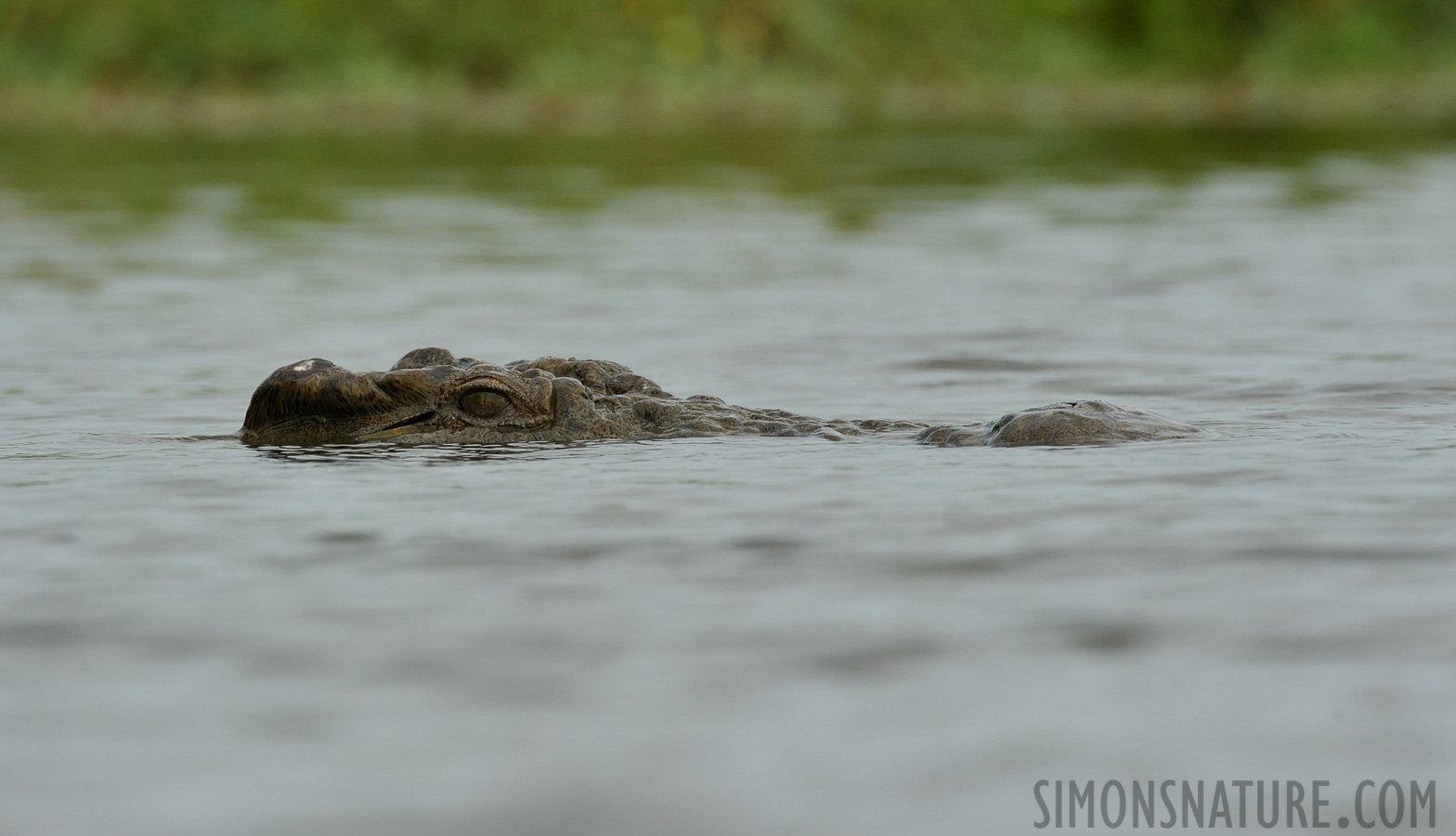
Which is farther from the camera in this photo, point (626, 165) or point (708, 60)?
point (708, 60)

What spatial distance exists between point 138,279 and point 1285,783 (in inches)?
484

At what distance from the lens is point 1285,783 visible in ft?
11.5

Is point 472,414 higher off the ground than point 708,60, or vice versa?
point 708,60

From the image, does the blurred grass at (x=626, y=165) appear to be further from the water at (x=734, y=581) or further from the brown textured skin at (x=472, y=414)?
the brown textured skin at (x=472, y=414)

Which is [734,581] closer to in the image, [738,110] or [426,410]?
[426,410]

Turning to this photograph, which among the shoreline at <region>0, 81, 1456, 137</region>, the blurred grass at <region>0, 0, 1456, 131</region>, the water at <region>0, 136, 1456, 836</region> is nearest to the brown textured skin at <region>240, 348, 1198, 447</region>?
the water at <region>0, 136, 1456, 836</region>

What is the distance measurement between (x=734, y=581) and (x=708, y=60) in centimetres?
5477

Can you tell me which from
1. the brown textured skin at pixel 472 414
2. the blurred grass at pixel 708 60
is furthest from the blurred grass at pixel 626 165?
the brown textured skin at pixel 472 414

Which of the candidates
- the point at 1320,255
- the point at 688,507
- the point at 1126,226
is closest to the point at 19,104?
the point at 1126,226

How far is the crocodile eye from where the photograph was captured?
7078 millimetres

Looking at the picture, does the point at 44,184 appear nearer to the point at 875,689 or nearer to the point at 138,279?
the point at 138,279

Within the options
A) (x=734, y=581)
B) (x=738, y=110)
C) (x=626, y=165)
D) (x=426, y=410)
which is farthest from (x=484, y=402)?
(x=738, y=110)

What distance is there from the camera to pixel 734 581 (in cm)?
491

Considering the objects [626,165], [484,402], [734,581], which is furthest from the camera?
[626,165]
